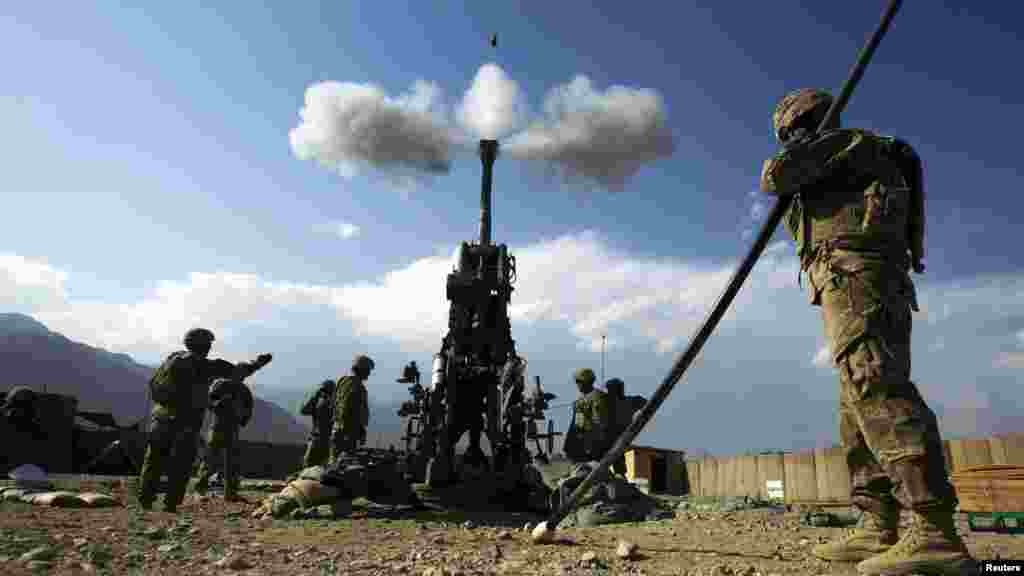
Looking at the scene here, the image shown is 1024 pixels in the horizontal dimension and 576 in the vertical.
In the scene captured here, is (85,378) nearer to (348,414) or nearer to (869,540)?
(348,414)

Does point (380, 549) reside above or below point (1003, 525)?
below

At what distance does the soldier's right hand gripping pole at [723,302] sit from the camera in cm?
324

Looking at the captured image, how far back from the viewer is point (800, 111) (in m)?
3.48

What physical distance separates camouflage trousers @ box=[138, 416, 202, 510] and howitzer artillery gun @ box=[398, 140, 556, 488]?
12.3 feet

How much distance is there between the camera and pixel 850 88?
3260 mm

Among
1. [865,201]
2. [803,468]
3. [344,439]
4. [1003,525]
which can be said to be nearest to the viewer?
[865,201]

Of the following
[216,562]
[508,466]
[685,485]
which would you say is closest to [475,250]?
[508,466]

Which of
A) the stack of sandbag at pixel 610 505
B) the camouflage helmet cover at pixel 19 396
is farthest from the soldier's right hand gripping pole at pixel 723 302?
the camouflage helmet cover at pixel 19 396

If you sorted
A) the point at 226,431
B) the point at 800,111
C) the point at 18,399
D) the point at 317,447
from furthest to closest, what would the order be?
the point at 18,399 → the point at 317,447 → the point at 226,431 → the point at 800,111

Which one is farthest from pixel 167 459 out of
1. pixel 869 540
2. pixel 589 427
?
pixel 869 540

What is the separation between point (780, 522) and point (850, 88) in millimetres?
4227

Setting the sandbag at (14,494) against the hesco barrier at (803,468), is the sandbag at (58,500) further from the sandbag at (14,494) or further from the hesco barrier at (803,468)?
the hesco barrier at (803,468)

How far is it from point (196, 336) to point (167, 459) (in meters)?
1.57

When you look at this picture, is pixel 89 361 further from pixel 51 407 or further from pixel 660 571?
pixel 660 571
